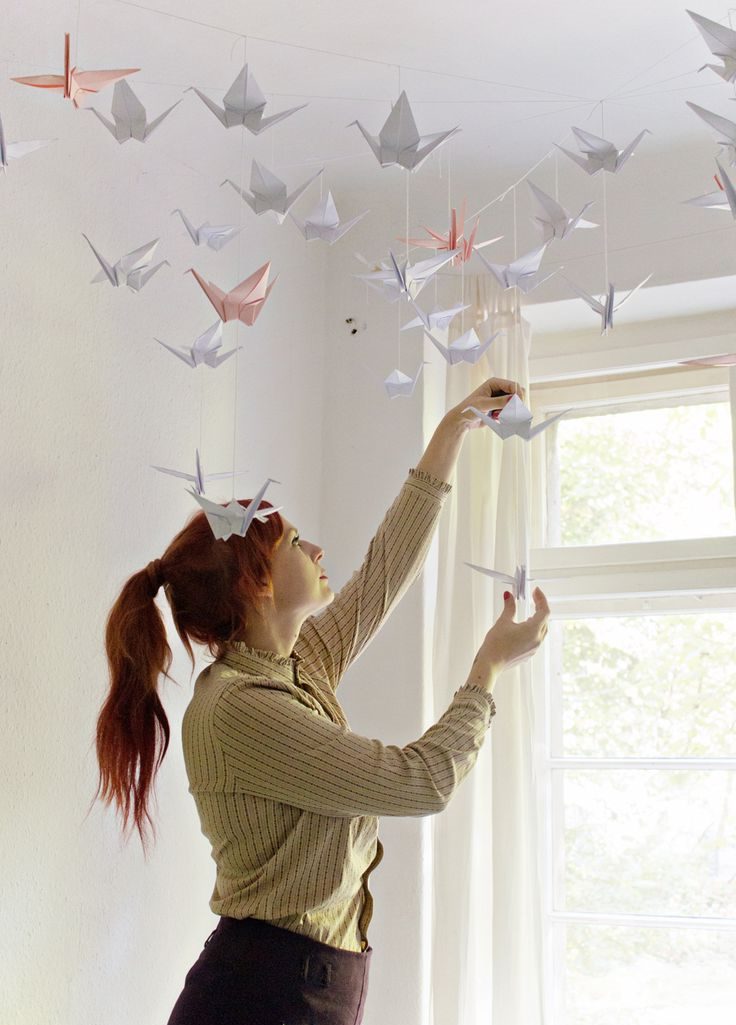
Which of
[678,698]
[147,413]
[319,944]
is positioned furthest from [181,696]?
[678,698]

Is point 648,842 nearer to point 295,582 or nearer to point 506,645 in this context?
point 506,645

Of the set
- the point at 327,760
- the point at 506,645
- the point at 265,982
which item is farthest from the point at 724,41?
the point at 265,982

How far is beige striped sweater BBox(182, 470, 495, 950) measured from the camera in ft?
4.57

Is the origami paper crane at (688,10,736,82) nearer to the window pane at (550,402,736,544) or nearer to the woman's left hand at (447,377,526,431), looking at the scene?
the woman's left hand at (447,377,526,431)

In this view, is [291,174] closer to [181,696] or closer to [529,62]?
[529,62]

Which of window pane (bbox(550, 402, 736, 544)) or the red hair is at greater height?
window pane (bbox(550, 402, 736, 544))

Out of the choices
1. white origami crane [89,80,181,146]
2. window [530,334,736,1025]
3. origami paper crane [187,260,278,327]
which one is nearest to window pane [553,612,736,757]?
window [530,334,736,1025]

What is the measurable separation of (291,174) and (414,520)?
981 millimetres

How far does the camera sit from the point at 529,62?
79.7 inches

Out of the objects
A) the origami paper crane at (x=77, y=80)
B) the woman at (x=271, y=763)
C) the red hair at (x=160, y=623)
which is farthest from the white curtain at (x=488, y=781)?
the origami paper crane at (x=77, y=80)

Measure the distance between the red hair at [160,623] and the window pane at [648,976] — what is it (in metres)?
1.16

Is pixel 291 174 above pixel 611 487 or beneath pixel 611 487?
above

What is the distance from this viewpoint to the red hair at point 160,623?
155cm

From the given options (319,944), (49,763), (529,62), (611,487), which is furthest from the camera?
(611,487)
